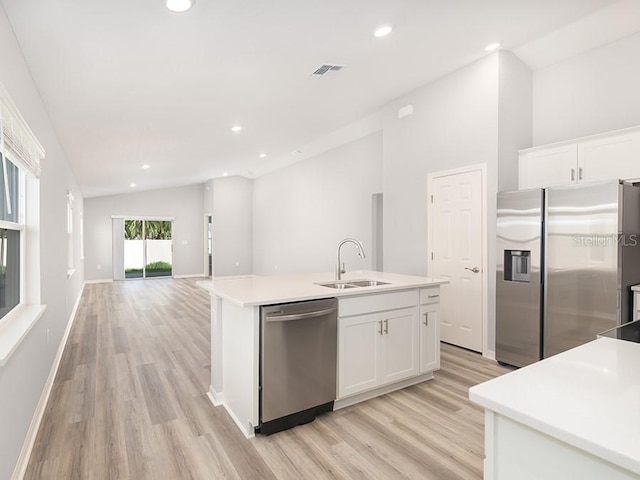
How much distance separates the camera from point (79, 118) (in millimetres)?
3740

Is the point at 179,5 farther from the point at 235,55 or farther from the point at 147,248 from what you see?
the point at 147,248

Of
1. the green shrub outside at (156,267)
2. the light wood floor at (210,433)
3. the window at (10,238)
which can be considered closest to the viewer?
the light wood floor at (210,433)

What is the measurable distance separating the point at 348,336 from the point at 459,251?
2.10m

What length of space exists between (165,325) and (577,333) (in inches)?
195

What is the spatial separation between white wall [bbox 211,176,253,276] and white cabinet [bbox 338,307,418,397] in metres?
8.56

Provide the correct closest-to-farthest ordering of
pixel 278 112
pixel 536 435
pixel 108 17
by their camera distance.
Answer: pixel 536 435 → pixel 108 17 → pixel 278 112

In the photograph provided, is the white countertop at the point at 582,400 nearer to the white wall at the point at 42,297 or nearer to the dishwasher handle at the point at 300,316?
the dishwasher handle at the point at 300,316

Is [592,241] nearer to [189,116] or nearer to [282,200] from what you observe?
[189,116]

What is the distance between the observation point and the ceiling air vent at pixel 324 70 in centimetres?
347

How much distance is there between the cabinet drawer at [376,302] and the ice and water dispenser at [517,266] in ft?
3.89

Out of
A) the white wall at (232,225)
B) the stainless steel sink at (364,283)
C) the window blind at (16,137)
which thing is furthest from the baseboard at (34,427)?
the white wall at (232,225)

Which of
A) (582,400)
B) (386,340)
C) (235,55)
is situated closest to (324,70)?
(235,55)

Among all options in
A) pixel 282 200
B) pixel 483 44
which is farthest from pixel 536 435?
pixel 282 200

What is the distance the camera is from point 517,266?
3.44 meters
